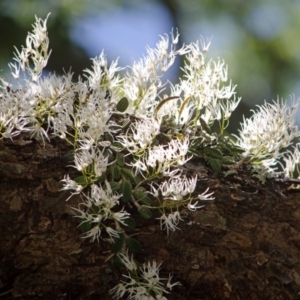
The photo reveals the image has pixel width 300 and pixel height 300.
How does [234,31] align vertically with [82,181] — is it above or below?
above

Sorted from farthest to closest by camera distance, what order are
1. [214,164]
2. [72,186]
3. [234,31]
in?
[234,31]
[214,164]
[72,186]

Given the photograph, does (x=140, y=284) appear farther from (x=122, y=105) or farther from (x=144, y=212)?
(x=122, y=105)

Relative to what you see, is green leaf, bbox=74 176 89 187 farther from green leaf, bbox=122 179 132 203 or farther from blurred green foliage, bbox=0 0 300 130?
blurred green foliage, bbox=0 0 300 130

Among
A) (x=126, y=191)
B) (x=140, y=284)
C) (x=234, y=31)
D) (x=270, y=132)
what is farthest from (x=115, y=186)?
(x=234, y=31)

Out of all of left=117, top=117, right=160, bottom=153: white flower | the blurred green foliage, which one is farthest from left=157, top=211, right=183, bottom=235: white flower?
the blurred green foliage

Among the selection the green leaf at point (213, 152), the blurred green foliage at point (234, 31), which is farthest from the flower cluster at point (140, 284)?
the blurred green foliage at point (234, 31)

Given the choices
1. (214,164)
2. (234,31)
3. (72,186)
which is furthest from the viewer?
(234,31)

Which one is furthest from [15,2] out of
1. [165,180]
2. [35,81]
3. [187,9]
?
[165,180]

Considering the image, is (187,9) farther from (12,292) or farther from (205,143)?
(12,292)
